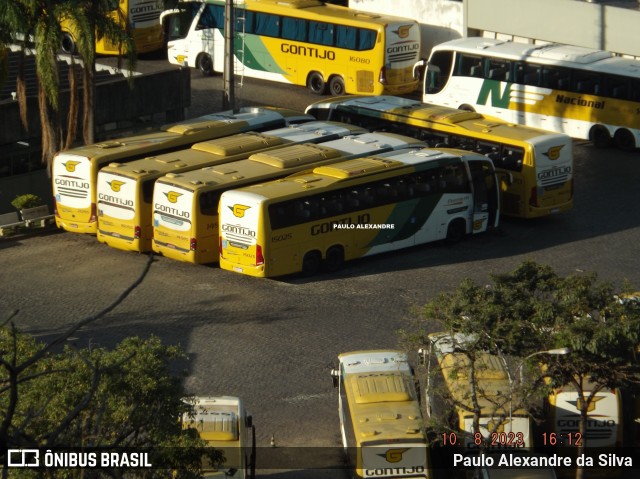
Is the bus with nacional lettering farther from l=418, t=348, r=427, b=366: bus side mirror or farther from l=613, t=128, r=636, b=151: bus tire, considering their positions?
l=418, t=348, r=427, b=366: bus side mirror

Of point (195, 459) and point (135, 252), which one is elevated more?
point (195, 459)

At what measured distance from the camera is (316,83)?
162 feet

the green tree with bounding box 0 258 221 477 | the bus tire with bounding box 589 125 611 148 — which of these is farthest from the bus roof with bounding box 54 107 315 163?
the green tree with bounding box 0 258 221 477

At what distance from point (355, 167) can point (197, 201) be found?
4.02 metres

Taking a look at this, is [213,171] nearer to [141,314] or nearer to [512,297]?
[141,314]

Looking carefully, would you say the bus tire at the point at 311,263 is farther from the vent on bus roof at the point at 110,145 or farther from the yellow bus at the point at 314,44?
the yellow bus at the point at 314,44

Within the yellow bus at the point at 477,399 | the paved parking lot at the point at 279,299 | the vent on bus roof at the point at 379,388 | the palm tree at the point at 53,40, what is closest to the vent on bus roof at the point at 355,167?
the paved parking lot at the point at 279,299

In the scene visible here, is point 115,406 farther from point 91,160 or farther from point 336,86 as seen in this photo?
point 336,86

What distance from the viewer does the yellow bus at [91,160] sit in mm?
34000

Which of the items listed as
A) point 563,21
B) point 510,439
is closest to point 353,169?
point 510,439

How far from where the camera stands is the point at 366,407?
22.0 m

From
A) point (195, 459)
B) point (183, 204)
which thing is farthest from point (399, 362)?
point (183, 204)

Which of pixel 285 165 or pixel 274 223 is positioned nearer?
pixel 274 223

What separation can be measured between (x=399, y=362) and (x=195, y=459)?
7.78m
